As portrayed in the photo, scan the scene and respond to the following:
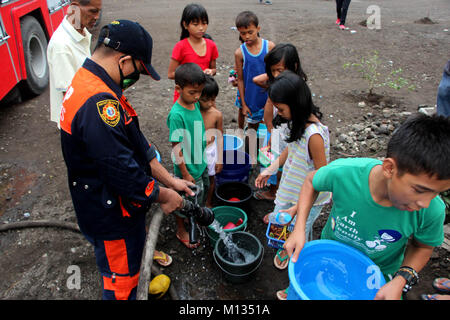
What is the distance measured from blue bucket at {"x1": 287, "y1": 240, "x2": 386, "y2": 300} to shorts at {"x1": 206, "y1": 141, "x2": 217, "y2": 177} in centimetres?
168

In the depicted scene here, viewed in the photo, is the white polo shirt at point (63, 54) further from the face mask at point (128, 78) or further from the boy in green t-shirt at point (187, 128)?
the face mask at point (128, 78)

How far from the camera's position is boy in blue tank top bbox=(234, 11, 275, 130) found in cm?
362

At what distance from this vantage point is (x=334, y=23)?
10.3m

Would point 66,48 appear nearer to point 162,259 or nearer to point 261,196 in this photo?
point 162,259

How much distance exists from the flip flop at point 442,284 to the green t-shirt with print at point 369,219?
1.17m

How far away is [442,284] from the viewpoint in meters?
2.61

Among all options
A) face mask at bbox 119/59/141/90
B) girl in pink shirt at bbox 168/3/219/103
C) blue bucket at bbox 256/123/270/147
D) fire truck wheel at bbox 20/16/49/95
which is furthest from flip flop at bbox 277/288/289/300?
fire truck wheel at bbox 20/16/49/95

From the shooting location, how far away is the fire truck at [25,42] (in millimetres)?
4785

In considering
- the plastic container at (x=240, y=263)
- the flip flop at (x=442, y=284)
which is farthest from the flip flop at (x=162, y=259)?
the flip flop at (x=442, y=284)

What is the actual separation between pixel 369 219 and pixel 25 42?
20.8ft

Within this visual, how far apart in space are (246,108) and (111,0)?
1286cm

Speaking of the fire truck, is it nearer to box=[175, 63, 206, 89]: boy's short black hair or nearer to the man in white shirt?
the man in white shirt

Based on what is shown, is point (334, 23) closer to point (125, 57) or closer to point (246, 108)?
point (246, 108)

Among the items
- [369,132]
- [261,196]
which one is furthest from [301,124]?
[369,132]
